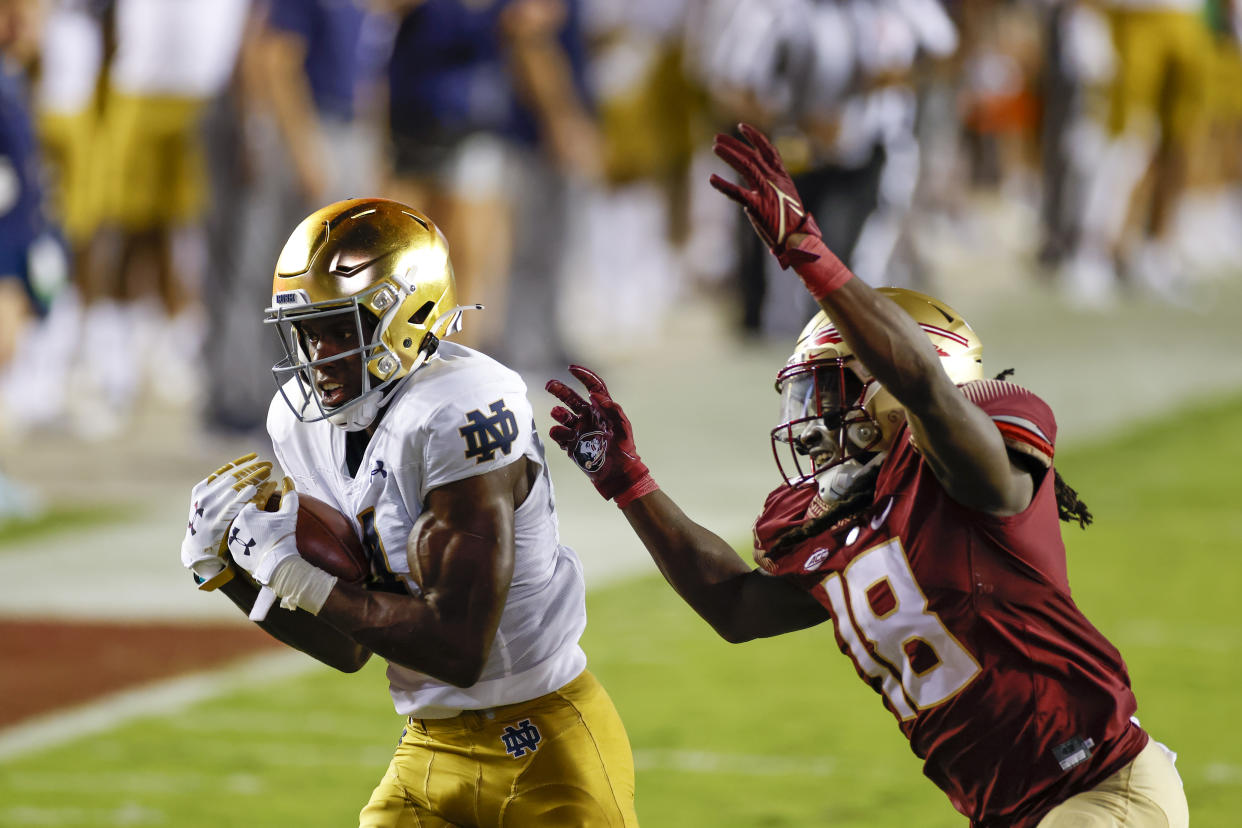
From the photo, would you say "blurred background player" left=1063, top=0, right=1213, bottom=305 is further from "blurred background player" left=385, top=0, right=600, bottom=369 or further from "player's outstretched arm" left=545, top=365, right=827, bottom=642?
"player's outstretched arm" left=545, top=365, right=827, bottom=642

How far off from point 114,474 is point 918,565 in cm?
697

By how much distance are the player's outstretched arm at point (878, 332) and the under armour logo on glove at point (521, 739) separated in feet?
2.81

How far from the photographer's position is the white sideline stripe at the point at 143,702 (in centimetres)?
568

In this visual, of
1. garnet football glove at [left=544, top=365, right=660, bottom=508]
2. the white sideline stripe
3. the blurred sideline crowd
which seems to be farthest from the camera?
the blurred sideline crowd

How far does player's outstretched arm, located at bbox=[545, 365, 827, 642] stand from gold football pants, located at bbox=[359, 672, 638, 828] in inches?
11.3

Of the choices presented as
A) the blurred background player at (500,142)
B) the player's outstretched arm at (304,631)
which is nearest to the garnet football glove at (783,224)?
the player's outstretched arm at (304,631)

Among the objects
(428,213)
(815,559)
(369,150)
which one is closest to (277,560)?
(815,559)

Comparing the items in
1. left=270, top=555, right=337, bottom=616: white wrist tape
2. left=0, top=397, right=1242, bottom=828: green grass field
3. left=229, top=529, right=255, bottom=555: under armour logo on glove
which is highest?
left=229, top=529, right=255, bottom=555: under armour logo on glove

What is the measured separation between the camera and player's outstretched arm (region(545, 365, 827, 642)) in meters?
3.41

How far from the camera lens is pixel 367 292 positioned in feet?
10.7

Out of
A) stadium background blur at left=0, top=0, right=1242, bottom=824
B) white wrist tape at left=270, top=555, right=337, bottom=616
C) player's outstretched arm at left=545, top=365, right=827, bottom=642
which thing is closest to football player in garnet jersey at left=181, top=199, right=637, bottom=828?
white wrist tape at left=270, top=555, right=337, bottom=616

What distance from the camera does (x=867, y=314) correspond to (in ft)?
9.30

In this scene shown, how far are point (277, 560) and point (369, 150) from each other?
380 inches

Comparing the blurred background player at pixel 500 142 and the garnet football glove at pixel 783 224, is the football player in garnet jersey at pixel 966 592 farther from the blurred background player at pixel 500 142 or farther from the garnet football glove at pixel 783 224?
the blurred background player at pixel 500 142
